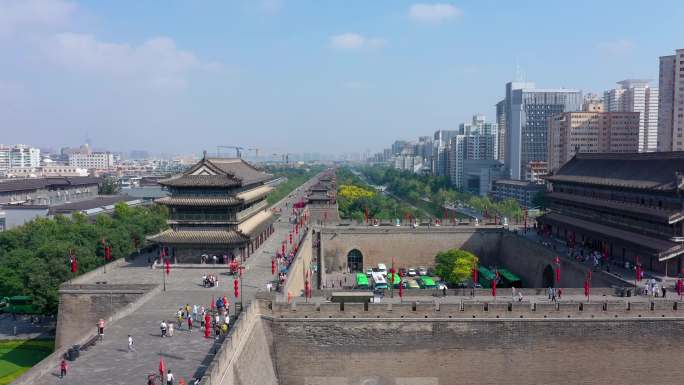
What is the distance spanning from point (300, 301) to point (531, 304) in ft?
36.8

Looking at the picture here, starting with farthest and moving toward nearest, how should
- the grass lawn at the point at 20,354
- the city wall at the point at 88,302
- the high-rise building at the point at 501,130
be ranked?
the high-rise building at the point at 501,130 → the grass lawn at the point at 20,354 → the city wall at the point at 88,302

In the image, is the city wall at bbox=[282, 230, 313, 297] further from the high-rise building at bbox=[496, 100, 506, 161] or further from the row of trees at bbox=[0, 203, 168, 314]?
the high-rise building at bbox=[496, 100, 506, 161]

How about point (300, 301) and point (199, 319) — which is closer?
point (199, 319)

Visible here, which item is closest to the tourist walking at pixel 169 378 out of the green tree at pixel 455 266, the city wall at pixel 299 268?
the city wall at pixel 299 268

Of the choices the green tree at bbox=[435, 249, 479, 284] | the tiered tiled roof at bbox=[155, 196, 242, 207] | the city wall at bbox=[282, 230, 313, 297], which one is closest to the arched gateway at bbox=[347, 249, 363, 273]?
the city wall at bbox=[282, 230, 313, 297]

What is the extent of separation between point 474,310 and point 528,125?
102 metres

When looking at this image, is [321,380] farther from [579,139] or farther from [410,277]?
[579,139]

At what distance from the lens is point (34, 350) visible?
34438 mm

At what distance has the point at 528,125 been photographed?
122938 millimetres

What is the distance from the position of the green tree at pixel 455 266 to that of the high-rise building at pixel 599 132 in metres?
50.7

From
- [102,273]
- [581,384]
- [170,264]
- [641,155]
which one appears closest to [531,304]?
[581,384]

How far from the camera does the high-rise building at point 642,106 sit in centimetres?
11444

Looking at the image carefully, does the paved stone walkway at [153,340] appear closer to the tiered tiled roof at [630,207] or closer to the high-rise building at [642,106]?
the tiered tiled roof at [630,207]

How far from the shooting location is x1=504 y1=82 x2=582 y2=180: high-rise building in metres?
121
